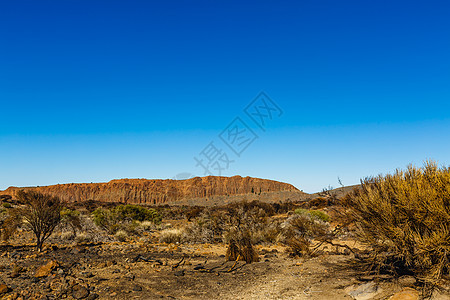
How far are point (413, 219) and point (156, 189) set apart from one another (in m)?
98.6

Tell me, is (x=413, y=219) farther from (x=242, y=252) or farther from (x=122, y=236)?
(x=122, y=236)

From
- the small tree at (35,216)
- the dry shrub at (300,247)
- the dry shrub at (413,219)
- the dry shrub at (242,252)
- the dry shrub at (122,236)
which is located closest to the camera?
the dry shrub at (413,219)

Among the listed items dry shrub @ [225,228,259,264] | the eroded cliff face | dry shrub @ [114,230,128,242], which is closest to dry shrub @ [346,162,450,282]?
dry shrub @ [225,228,259,264]

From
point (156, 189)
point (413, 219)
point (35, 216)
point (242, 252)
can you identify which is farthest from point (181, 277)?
point (156, 189)

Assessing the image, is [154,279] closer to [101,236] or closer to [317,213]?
[101,236]

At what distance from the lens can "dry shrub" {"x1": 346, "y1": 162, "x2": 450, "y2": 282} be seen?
5.42 metres

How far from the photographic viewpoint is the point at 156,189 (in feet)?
329

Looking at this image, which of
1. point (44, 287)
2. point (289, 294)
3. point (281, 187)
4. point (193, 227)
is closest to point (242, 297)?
point (289, 294)

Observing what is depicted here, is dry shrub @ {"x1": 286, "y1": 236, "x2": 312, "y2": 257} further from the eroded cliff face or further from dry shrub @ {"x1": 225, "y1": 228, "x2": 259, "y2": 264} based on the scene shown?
the eroded cliff face

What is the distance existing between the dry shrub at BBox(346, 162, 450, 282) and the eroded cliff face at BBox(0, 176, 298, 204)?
3511 inches

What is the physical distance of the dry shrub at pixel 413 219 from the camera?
5.42 meters

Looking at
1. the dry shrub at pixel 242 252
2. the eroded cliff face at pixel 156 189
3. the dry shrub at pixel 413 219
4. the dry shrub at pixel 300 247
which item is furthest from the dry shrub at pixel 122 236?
the eroded cliff face at pixel 156 189

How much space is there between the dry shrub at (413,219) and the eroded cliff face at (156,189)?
89.2 meters

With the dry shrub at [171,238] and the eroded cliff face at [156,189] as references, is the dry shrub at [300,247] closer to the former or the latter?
the dry shrub at [171,238]
